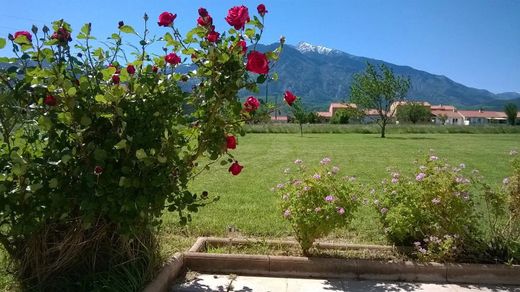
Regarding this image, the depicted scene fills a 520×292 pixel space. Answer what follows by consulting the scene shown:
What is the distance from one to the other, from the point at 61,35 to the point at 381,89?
39.5 meters

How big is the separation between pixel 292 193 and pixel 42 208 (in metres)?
2.09

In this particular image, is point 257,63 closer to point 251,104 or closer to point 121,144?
point 251,104

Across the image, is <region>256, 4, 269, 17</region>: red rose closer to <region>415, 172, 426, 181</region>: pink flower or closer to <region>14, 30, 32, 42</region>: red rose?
<region>14, 30, 32, 42</region>: red rose

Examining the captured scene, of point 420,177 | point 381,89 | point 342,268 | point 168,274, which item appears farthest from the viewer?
point 381,89

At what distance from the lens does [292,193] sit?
415 cm

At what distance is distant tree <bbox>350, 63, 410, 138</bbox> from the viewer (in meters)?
40.2

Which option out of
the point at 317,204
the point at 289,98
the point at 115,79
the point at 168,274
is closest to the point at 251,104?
the point at 289,98

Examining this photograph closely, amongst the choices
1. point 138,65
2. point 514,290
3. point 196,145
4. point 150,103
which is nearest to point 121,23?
point 138,65

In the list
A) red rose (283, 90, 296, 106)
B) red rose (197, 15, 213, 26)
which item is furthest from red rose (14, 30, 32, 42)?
red rose (283, 90, 296, 106)

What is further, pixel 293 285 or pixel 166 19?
pixel 293 285

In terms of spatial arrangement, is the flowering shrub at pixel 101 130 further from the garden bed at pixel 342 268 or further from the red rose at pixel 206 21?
the garden bed at pixel 342 268

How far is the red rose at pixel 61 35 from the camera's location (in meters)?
2.61

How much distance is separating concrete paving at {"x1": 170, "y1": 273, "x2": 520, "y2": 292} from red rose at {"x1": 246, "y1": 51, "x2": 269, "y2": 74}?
170 centimetres

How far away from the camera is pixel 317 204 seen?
3.98 metres
